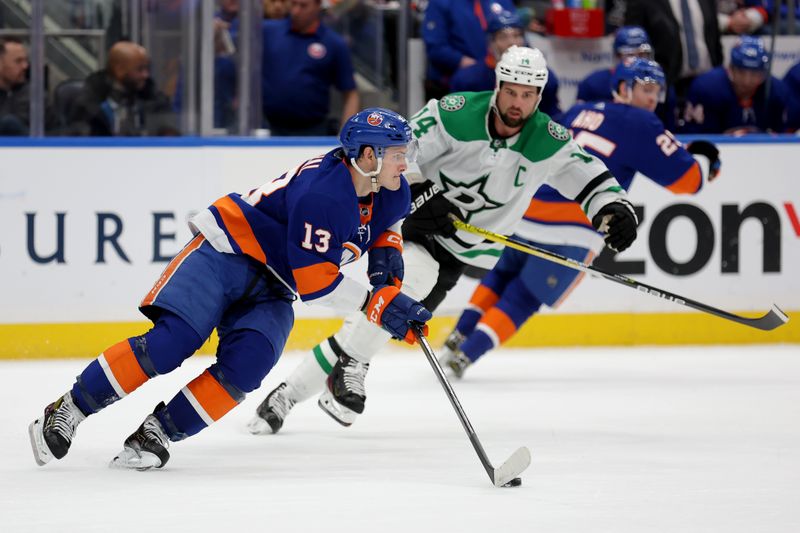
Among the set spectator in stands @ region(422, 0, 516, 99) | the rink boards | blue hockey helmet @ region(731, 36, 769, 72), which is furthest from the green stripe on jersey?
blue hockey helmet @ region(731, 36, 769, 72)

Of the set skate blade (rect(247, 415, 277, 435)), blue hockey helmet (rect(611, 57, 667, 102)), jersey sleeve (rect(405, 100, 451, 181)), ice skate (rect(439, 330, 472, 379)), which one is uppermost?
blue hockey helmet (rect(611, 57, 667, 102))

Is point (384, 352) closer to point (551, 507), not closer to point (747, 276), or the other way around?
point (747, 276)

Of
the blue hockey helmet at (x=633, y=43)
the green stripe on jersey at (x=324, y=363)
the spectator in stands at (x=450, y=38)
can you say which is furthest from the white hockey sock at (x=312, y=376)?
the blue hockey helmet at (x=633, y=43)

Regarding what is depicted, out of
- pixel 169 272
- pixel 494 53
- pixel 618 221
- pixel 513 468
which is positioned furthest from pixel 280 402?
pixel 494 53

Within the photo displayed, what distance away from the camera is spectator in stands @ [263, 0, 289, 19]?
6.61 meters

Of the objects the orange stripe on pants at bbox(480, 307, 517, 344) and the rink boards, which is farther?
the rink boards

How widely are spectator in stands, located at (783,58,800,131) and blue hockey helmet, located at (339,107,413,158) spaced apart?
3.81m

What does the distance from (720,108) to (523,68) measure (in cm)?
263

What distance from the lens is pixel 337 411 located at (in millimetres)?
4430

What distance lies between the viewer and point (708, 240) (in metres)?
6.47

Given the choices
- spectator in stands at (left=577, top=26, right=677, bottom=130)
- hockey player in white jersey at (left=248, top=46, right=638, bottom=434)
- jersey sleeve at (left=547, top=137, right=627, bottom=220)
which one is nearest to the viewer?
hockey player in white jersey at (left=248, top=46, right=638, bottom=434)

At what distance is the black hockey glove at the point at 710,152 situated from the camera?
544 centimetres

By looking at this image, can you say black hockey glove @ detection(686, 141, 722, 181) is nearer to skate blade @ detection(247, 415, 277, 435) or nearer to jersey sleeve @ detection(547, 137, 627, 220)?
jersey sleeve @ detection(547, 137, 627, 220)

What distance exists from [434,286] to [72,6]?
2.16 metres
